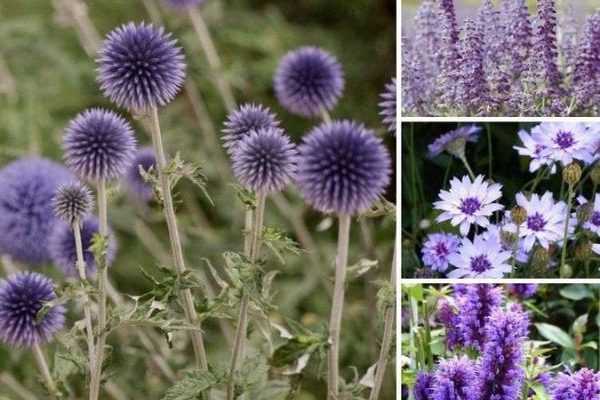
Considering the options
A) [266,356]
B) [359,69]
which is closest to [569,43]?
[266,356]

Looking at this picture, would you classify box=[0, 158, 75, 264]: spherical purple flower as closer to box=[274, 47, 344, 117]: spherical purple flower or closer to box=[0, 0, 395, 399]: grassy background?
box=[0, 0, 395, 399]: grassy background

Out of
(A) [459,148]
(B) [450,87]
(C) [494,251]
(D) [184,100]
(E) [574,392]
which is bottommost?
(E) [574,392]

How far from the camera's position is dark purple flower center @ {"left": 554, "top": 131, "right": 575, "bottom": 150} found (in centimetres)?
177

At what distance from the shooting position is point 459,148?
5.68 feet

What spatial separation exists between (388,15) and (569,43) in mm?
2292

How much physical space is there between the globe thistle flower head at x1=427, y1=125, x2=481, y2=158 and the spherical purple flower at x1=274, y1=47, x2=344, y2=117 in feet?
1.18

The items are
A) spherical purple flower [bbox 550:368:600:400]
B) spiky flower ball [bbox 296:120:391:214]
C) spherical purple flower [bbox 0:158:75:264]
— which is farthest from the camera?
spherical purple flower [bbox 0:158:75:264]

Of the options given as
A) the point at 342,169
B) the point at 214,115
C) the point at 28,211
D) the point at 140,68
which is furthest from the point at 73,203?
the point at 214,115

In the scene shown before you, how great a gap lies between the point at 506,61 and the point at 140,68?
0.74 meters

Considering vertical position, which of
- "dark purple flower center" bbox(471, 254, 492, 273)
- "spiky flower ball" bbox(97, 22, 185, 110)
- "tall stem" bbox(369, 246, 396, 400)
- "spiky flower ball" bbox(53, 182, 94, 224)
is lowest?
"tall stem" bbox(369, 246, 396, 400)

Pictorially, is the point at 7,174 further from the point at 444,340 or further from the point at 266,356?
the point at 444,340

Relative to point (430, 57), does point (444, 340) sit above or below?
below

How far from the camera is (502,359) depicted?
5.41ft

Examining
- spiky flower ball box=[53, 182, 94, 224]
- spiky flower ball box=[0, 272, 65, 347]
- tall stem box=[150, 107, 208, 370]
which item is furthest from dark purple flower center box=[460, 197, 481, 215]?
spiky flower ball box=[0, 272, 65, 347]
